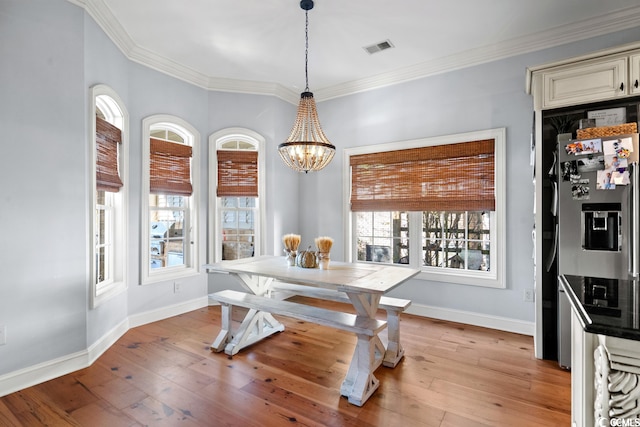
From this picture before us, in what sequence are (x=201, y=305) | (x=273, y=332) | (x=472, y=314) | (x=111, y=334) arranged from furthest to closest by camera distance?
(x=201, y=305)
(x=472, y=314)
(x=273, y=332)
(x=111, y=334)

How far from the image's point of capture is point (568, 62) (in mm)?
2559

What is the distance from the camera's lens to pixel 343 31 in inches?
122

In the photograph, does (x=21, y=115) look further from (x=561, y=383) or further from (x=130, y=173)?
(x=561, y=383)

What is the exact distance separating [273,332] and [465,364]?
1.75 m

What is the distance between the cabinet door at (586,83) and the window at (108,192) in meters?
3.77

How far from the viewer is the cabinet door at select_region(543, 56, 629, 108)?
2.42 metres

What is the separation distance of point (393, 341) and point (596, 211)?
1801 mm

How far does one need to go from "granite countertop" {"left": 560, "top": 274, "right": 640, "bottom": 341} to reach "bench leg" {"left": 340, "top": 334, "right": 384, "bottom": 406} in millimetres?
1244

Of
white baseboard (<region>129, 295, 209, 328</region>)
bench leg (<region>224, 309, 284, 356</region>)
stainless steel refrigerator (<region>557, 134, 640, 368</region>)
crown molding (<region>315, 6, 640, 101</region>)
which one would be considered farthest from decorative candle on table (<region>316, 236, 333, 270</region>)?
crown molding (<region>315, 6, 640, 101</region>)

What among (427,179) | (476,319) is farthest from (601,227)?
(427,179)

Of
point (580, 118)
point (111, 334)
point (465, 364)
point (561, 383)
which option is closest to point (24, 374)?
point (111, 334)

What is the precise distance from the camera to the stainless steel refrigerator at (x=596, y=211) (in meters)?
2.24

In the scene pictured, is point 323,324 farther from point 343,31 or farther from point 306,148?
point 343,31

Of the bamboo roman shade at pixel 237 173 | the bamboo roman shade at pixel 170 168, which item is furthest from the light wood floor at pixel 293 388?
the bamboo roman shade at pixel 237 173
